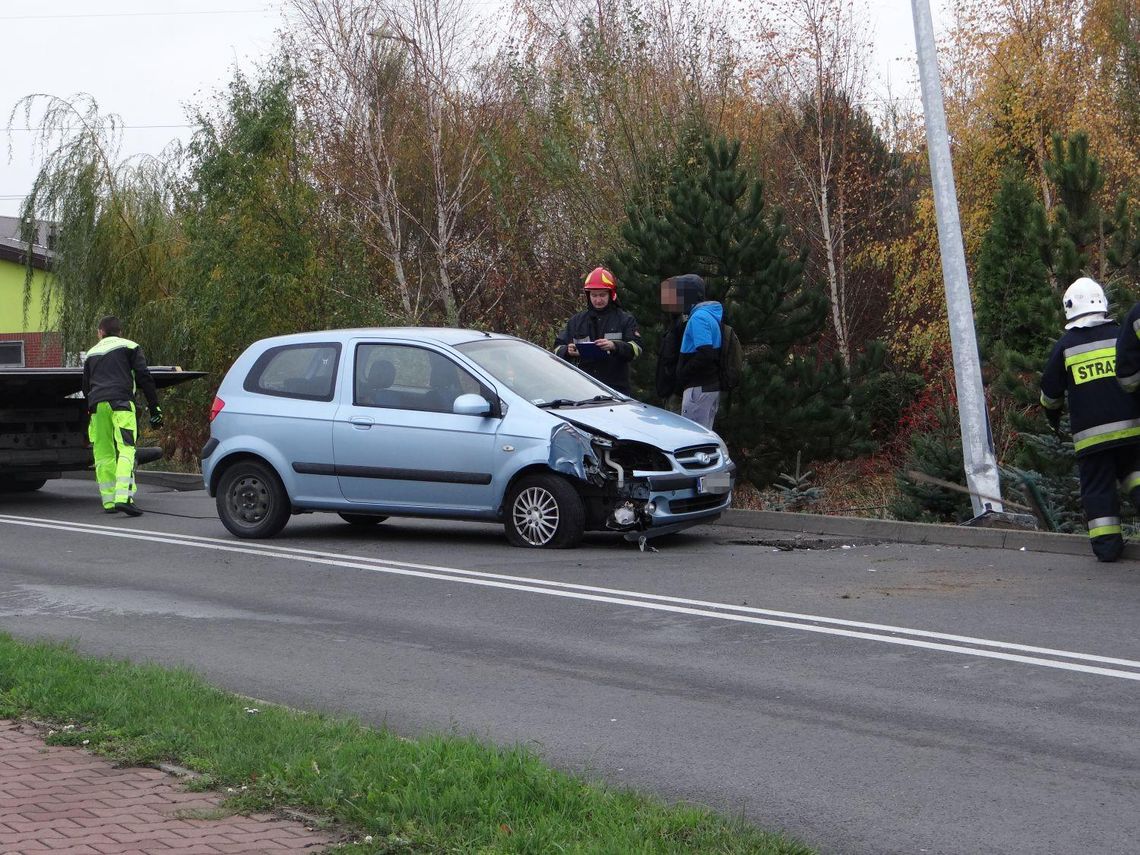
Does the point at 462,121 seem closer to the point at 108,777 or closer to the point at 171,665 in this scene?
the point at 171,665

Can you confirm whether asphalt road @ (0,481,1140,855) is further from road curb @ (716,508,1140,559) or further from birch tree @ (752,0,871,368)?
birch tree @ (752,0,871,368)

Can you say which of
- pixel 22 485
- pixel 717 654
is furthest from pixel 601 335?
pixel 22 485

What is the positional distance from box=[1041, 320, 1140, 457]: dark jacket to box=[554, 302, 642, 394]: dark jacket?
4.26 metres

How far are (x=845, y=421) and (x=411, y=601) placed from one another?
26.9ft

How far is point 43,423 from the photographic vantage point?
52.1ft

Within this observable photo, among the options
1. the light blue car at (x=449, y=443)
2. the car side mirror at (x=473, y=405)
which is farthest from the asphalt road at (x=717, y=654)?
the car side mirror at (x=473, y=405)

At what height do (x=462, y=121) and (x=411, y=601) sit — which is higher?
(x=462, y=121)

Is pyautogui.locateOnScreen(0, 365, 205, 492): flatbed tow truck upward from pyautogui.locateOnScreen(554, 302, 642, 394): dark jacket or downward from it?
downward

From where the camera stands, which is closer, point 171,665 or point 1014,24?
point 171,665

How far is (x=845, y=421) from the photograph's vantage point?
54.4 feet

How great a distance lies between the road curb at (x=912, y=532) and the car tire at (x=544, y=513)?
2068 millimetres

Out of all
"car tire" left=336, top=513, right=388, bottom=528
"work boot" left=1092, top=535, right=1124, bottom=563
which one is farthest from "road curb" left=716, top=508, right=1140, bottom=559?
"car tire" left=336, top=513, right=388, bottom=528

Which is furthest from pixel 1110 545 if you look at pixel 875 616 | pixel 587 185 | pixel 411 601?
pixel 587 185

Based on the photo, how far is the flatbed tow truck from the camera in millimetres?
15516
